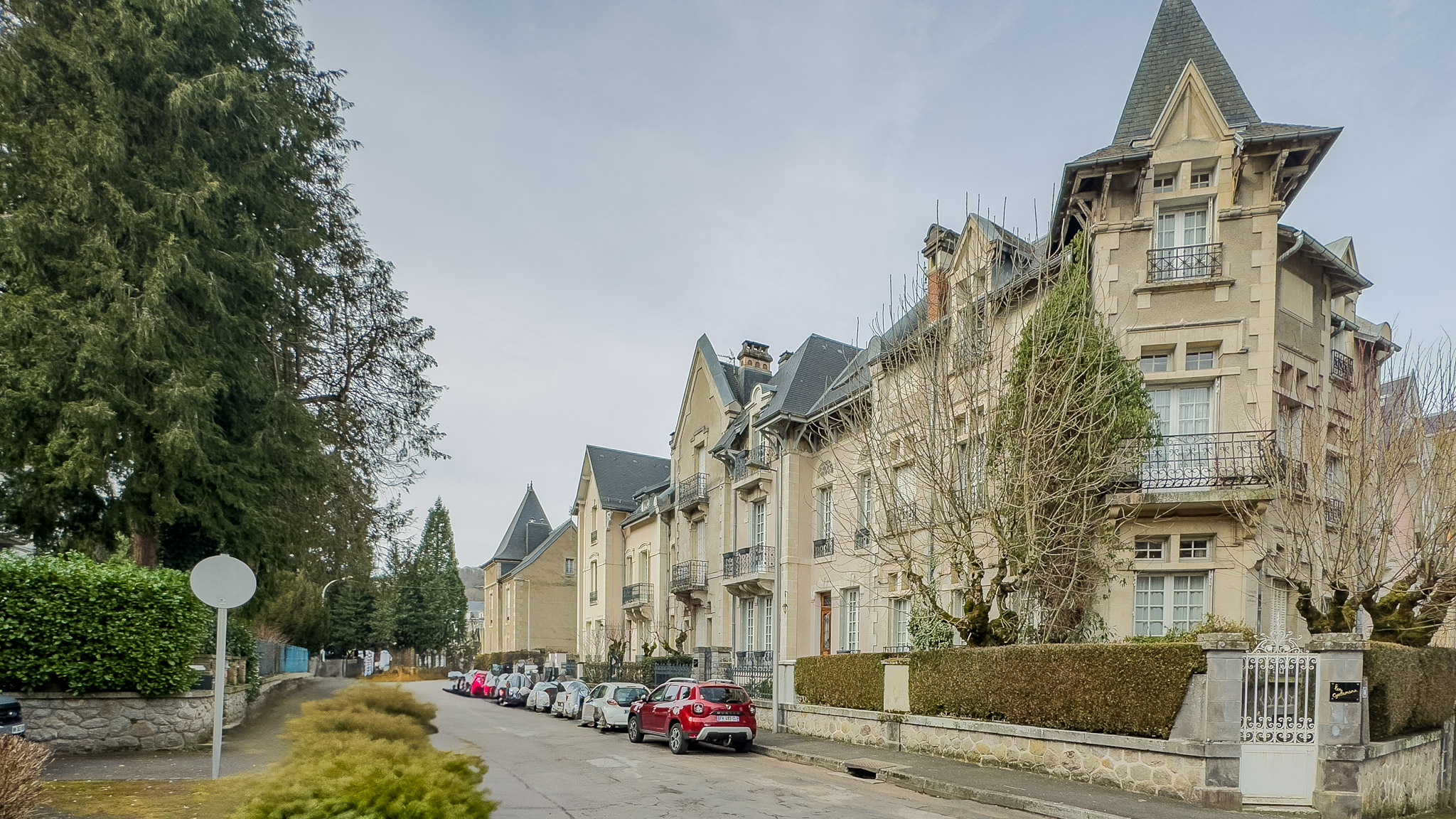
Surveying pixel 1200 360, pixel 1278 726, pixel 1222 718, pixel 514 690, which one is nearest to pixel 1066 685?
pixel 1222 718

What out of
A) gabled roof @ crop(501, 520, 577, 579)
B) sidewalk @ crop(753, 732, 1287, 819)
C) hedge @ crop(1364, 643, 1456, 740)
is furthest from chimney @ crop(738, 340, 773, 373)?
gabled roof @ crop(501, 520, 577, 579)

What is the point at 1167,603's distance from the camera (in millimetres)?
17844

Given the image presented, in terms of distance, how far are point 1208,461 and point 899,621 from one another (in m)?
9.64

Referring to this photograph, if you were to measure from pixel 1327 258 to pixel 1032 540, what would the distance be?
9.10m

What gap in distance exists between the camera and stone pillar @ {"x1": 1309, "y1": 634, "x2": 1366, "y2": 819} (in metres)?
12.0

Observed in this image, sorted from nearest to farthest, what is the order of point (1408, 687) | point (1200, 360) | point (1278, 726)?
point (1278, 726), point (1408, 687), point (1200, 360)

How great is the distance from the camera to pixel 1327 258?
63.5ft

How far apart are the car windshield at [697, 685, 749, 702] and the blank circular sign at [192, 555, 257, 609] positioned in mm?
10680

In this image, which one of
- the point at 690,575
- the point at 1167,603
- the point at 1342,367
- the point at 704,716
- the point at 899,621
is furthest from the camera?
the point at 690,575

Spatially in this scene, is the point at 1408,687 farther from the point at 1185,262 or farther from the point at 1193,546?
the point at 1185,262

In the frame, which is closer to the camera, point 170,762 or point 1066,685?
point 1066,685

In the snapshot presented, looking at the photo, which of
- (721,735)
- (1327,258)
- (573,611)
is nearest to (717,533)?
(721,735)

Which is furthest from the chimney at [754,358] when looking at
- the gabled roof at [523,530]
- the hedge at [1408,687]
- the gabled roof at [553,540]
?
the gabled roof at [523,530]

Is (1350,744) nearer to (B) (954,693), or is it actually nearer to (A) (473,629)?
(B) (954,693)
